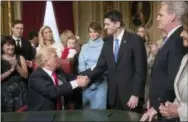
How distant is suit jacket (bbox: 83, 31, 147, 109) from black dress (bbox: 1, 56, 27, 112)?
92cm

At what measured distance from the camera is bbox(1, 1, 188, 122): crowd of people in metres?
3.20

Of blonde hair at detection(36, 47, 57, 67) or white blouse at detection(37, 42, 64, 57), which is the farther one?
white blouse at detection(37, 42, 64, 57)

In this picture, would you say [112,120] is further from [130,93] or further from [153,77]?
[130,93]

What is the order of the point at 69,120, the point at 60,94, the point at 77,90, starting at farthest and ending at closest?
the point at 77,90
the point at 60,94
the point at 69,120

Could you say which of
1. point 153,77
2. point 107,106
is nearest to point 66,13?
point 107,106

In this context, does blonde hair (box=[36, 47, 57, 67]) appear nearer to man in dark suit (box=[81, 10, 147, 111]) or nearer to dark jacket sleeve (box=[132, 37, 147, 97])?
man in dark suit (box=[81, 10, 147, 111])

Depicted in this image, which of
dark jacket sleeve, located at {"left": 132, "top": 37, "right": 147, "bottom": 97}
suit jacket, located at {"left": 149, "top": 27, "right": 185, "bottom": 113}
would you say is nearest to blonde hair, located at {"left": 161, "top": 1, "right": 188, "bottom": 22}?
suit jacket, located at {"left": 149, "top": 27, "right": 185, "bottom": 113}

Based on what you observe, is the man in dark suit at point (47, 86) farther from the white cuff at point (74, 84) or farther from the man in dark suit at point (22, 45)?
the man in dark suit at point (22, 45)

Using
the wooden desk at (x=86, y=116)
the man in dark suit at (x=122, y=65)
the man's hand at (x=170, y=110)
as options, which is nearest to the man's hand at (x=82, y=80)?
the man in dark suit at (x=122, y=65)

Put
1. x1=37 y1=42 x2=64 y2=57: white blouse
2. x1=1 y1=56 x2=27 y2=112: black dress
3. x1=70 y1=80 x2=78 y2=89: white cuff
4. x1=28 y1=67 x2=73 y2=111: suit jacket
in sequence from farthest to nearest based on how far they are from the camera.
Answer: x1=37 y1=42 x2=64 y2=57: white blouse < x1=1 y1=56 x2=27 y2=112: black dress < x1=70 y1=80 x2=78 y2=89: white cuff < x1=28 y1=67 x2=73 y2=111: suit jacket

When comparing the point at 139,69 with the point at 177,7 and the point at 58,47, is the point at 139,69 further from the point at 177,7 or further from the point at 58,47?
the point at 58,47

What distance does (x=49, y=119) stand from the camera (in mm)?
2898

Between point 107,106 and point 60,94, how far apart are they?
2.68 ft

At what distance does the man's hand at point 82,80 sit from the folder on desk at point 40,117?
1232 mm
